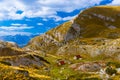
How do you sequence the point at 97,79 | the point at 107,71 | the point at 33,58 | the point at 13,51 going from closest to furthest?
the point at 97,79
the point at 107,71
the point at 33,58
the point at 13,51

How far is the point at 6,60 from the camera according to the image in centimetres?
13862

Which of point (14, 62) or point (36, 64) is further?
point (36, 64)

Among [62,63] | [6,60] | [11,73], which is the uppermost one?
[11,73]

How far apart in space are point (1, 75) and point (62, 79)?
42.4 m

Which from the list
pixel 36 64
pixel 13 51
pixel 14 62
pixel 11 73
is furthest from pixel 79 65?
pixel 11 73

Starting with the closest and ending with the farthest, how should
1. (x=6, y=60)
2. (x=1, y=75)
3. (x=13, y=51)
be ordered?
(x=1, y=75), (x=6, y=60), (x=13, y=51)

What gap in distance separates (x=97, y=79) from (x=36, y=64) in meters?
63.4

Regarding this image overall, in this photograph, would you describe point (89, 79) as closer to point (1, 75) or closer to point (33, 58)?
point (1, 75)

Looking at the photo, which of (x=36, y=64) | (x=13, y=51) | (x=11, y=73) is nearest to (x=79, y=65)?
(x=36, y=64)

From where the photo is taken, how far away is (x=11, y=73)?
221 ft

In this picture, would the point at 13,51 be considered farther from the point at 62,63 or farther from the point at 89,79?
the point at 89,79

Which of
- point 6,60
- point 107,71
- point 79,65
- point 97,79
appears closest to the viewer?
point 97,79

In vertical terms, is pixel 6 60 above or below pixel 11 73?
below

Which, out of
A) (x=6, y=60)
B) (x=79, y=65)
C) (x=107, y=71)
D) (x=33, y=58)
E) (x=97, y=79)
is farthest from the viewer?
(x=33, y=58)
